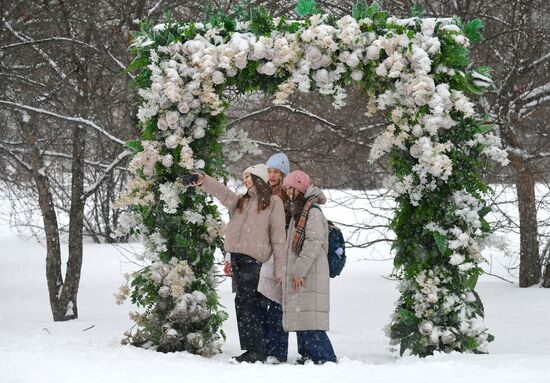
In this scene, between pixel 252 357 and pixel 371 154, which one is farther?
pixel 371 154

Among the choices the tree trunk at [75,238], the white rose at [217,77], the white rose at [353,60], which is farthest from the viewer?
the tree trunk at [75,238]

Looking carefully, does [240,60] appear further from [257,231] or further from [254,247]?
[254,247]

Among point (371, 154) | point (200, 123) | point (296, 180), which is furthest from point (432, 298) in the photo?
point (200, 123)

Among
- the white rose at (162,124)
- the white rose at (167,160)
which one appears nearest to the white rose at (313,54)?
the white rose at (162,124)

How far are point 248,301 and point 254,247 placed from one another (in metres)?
0.44

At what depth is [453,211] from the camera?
6.40 m

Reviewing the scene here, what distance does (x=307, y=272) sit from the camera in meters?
6.17

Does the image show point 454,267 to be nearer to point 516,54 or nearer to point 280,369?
point 280,369

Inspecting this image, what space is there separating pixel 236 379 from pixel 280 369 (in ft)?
1.57

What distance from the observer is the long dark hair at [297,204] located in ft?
20.5

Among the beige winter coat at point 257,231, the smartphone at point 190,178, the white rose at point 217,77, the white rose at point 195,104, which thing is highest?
the white rose at point 217,77

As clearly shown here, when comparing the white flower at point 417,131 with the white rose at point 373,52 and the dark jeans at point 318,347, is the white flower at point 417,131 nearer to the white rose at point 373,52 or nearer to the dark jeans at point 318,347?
the white rose at point 373,52

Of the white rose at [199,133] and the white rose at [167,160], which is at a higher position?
the white rose at [199,133]

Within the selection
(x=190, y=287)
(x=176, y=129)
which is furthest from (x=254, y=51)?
(x=190, y=287)
